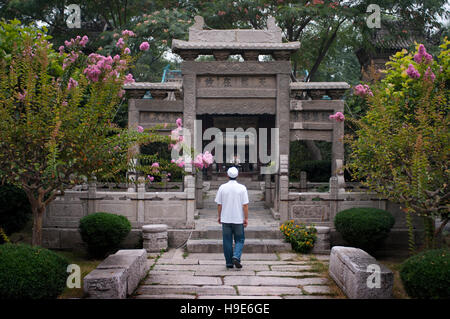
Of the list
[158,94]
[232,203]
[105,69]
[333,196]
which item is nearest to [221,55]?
[158,94]

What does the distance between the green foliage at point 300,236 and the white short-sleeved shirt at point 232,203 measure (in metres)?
1.98

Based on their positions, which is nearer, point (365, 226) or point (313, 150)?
point (365, 226)

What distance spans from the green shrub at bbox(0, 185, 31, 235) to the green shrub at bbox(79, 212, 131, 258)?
1029 mm

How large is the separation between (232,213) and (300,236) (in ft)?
7.11

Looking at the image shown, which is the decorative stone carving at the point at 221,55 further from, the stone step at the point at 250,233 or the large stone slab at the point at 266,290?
the large stone slab at the point at 266,290

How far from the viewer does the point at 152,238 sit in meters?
8.16

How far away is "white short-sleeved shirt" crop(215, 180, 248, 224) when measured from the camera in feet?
21.3

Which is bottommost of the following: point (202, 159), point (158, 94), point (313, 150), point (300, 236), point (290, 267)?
point (290, 267)

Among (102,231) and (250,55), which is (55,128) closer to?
(102,231)

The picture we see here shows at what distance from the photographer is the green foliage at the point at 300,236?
800 cm

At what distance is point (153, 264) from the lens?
282 inches

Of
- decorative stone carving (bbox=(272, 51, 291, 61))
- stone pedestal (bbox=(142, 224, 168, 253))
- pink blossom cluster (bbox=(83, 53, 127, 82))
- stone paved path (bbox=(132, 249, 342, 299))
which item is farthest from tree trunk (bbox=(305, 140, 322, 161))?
pink blossom cluster (bbox=(83, 53, 127, 82))

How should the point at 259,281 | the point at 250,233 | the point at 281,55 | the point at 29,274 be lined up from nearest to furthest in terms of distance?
1. the point at 29,274
2. the point at 259,281
3. the point at 250,233
4. the point at 281,55

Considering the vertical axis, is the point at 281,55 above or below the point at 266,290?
above
